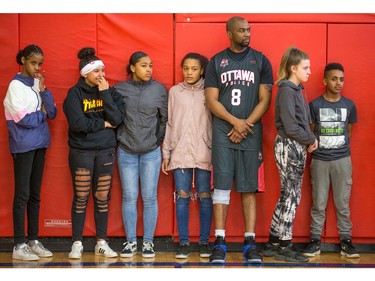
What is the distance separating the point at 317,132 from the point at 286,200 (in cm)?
68

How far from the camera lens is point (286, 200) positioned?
248 inches

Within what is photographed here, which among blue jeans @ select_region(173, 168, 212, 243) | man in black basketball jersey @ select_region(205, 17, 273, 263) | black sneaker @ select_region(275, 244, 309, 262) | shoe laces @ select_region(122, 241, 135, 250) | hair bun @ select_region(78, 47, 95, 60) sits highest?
hair bun @ select_region(78, 47, 95, 60)

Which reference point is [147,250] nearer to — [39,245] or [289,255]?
[39,245]

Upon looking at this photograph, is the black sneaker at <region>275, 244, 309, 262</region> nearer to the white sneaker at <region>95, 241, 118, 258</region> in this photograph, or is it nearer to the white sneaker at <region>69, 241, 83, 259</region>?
→ the white sneaker at <region>95, 241, 118, 258</region>

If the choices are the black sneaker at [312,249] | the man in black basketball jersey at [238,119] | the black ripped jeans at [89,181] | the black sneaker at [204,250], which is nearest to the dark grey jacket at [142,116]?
the black ripped jeans at [89,181]

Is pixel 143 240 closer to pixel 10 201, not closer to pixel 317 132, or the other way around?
pixel 10 201

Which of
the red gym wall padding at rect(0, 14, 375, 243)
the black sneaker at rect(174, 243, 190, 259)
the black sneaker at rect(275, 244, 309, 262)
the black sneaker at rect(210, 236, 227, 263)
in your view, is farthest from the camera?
the red gym wall padding at rect(0, 14, 375, 243)

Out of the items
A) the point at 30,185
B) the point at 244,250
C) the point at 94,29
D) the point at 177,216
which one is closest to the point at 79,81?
the point at 94,29

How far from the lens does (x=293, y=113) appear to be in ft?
20.1

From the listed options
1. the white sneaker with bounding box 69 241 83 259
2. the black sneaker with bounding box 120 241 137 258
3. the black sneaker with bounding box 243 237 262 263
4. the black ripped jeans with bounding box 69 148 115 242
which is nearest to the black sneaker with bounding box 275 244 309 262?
the black sneaker with bounding box 243 237 262 263

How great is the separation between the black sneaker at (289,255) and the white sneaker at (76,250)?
166 centimetres

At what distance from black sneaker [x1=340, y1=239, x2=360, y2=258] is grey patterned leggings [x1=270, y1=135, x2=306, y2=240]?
536 millimetres

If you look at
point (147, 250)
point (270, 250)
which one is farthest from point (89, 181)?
point (270, 250)

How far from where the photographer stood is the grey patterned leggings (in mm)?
6266
